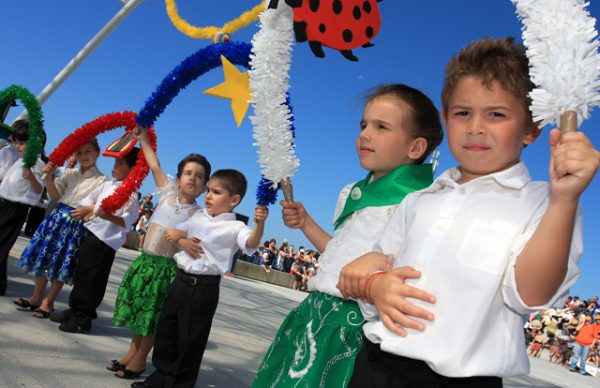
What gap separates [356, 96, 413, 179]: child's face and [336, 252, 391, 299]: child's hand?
570 mm

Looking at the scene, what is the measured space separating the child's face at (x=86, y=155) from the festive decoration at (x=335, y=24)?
330cm

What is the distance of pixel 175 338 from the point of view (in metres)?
3.31

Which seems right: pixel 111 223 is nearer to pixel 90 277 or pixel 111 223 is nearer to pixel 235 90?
pixel 90 277

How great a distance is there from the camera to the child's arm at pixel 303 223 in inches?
86.3

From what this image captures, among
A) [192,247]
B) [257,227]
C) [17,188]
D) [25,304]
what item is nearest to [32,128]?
[17,188]

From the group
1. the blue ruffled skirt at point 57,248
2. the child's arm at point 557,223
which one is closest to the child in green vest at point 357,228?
the child's arm at point 557,223

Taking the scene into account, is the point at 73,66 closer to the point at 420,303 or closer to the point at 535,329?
the point at 420,303

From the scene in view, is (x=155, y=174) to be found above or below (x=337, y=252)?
above

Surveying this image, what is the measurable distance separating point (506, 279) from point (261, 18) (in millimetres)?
1433

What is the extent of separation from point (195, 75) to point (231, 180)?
0.76 m

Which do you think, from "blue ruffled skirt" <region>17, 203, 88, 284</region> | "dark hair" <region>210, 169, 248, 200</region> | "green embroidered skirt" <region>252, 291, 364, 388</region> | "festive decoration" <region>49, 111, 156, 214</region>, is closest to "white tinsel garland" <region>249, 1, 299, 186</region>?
"green embroidered skirt" <region>252, 291, 364, 388</region>

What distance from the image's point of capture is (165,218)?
367 cm

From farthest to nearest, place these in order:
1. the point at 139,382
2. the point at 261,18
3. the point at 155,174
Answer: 1. the point at 155,174
2. the point at 139,382
3. the point at 261,18

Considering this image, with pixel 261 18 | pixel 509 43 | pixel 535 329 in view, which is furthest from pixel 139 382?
pixel 535 329
